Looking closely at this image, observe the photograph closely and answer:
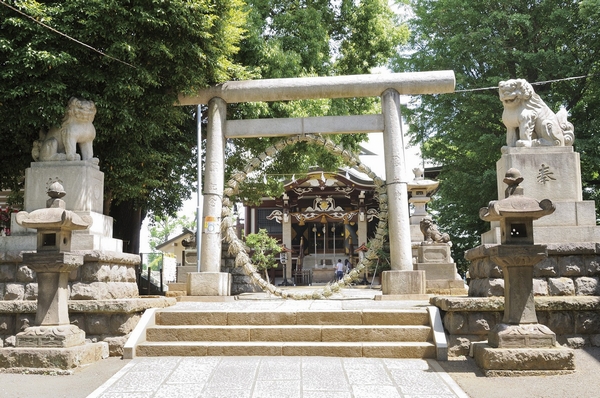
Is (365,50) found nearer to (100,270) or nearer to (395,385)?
(100,270)

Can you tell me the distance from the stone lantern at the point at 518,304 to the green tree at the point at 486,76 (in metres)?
12.9

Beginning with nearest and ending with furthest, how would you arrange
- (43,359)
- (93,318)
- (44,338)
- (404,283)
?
(43,359) → (44,338) → (93,318) → (404,283)

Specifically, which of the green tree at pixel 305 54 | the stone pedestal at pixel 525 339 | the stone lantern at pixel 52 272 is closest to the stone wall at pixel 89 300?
the stone lantern at pixel 52 272

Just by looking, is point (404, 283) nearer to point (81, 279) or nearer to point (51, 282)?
point (81, 279)

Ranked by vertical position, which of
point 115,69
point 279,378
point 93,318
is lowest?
point 279,378

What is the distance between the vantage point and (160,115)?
35.1 feet

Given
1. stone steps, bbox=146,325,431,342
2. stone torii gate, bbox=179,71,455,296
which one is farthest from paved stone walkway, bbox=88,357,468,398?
stone torii gate, bbox=179,71,455,296

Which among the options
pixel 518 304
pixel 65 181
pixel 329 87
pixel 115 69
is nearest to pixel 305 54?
pixel 329 87

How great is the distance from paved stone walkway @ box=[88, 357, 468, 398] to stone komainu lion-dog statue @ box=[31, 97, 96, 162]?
144 inches

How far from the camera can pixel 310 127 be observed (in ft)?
38.1

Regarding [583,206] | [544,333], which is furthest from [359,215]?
[544,333]

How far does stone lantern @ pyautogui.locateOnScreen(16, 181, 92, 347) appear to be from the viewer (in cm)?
675

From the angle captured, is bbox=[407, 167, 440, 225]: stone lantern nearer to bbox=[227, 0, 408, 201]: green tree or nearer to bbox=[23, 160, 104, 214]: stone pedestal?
bbox=[227, 0, 408, 201]: green tree

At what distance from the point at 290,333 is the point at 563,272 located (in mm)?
3926
